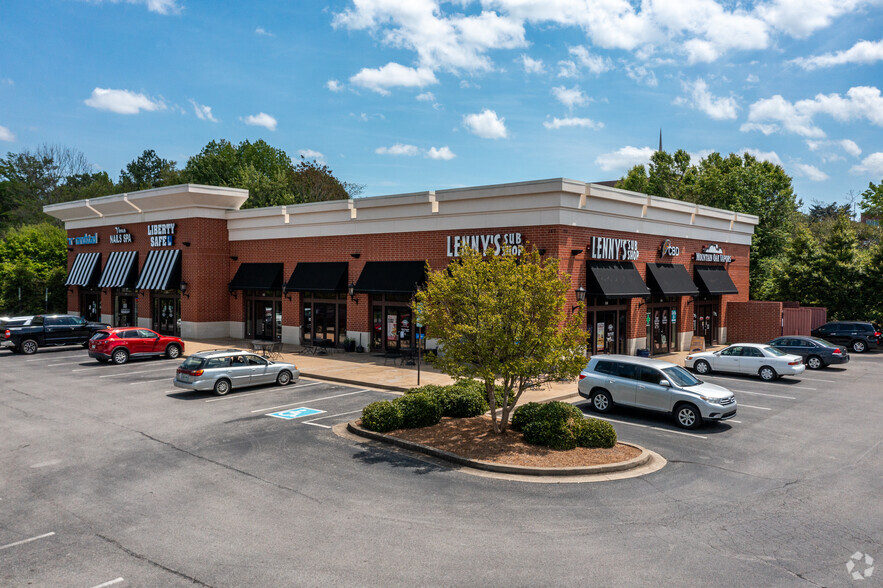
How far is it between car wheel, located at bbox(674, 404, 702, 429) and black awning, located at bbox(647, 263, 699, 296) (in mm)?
13105

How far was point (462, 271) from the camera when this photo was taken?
14.0 metres

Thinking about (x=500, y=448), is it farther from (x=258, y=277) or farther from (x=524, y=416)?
(x=258, y=277)

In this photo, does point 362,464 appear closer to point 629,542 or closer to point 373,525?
point 373,525

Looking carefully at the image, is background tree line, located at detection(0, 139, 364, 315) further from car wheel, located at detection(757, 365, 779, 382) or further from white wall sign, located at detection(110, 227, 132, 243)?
car wheel, located at detection(757, 365, 779, 382)

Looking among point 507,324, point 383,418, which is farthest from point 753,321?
point 383,418

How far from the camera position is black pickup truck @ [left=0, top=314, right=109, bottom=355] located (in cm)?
3103

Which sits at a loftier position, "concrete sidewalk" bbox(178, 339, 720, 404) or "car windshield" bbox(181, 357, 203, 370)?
"car windshield" bbox(181, 357, 203, 370)

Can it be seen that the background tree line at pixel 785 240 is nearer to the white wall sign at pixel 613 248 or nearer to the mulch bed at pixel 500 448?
the white wall sign at pixel 613 248

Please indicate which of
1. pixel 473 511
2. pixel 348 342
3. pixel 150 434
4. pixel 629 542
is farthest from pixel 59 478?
pixel 348 342

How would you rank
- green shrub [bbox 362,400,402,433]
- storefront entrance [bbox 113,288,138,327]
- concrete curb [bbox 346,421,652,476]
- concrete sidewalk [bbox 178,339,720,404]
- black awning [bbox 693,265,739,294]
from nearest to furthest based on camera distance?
1. concrete curb [bbox 346,421,652,476]
2. green shrub [bbox 362,400,402,433]
3. concrete sidewalk [bbox 178,339,720,404]
4. black awning [bbox 693,265,739,294]
5. storefront entrance [bbox 113,288,138,327]

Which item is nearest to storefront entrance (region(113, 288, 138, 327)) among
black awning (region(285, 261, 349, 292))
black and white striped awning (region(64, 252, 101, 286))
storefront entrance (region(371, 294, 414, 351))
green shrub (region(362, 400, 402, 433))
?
black and white striped awning (region(64, 252, 101, 286))

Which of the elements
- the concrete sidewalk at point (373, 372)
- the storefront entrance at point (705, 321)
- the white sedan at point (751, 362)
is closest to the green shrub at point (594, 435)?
the concrete sidewalk at point (373, 372)

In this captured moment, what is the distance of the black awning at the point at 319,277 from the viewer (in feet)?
103

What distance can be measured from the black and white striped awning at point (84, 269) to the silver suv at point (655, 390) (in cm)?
3911
